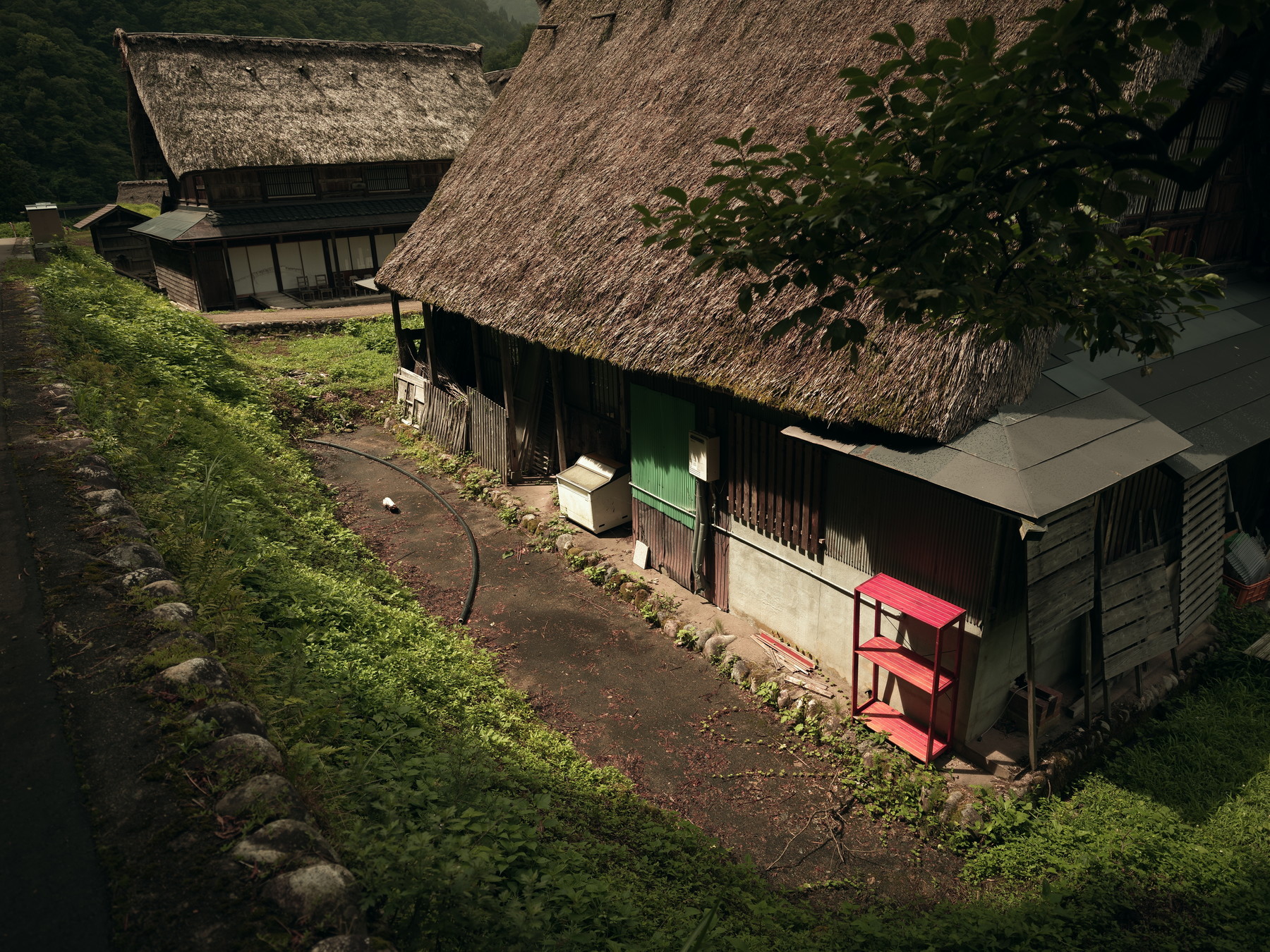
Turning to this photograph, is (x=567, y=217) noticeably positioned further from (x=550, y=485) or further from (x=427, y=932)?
(x=427, y=932)

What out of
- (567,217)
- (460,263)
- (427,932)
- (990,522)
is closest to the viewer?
(427,932)

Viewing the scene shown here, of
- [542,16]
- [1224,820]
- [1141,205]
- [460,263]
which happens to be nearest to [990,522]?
[1224,820]

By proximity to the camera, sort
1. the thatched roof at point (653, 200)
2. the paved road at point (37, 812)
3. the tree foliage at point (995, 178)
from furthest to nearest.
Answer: the thatched roof at point (653, 200) → the paved road at point (37, 812) → the tree foliage at point (995, 178)

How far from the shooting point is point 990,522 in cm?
634

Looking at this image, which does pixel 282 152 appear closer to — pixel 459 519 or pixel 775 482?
pixel 459 519

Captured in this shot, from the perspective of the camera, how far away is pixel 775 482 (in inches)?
324

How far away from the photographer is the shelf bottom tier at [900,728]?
6.91 meters

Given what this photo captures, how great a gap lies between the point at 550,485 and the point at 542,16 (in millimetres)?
10121

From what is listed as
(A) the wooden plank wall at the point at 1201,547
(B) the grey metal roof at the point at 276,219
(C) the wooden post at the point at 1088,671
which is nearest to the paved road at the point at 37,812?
(C) the wooden post at the point at 1088,671

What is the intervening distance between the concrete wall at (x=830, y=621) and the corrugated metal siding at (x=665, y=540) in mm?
778

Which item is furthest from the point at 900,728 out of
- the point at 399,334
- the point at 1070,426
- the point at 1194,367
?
the point at 399,334

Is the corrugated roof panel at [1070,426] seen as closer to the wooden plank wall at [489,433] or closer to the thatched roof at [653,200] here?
the thatched roof at [653,200]

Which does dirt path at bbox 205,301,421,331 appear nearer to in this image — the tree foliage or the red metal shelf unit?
the red metal shelf unit

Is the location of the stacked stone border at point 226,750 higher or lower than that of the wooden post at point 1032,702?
higher
